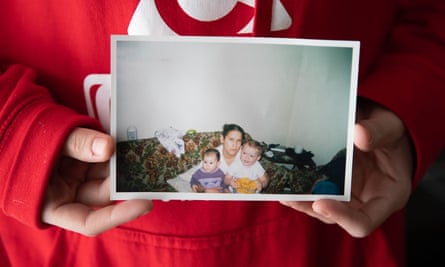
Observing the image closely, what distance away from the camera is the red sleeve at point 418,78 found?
1.82ft

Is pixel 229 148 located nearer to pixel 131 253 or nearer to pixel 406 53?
pixel 131 253

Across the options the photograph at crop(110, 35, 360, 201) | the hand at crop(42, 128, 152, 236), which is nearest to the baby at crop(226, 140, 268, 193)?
the photograph at crop(110, 35, 360, 201)

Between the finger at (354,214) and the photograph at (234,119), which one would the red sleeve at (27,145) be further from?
the finger at (354,214)

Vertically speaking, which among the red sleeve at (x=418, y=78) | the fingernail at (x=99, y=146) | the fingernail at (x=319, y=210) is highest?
the red sleeve at (x=418, y=78)

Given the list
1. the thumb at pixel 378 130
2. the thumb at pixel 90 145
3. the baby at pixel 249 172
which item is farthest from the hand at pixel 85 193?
the thumb at pixel 378 130

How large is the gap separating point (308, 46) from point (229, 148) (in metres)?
0.14

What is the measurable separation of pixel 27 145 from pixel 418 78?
515 mm

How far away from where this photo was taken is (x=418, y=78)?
1.91ft

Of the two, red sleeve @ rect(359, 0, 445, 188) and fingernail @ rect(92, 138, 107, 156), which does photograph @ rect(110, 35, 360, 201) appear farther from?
red sleeve @ rect(359, 0, 445, 188)

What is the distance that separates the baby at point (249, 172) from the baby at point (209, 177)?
0.03 ft

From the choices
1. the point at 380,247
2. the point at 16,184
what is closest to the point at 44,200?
the point at 16,184

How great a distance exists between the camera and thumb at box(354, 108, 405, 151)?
1.51 ft

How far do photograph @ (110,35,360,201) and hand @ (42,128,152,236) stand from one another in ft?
0.07

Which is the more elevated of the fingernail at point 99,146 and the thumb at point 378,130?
the thumb at point 378,130
